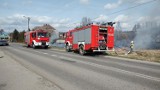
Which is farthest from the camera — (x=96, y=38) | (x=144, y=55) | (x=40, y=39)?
(x=40, y=39)

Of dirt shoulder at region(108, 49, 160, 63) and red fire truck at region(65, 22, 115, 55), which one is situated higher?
red fire truck at region(65, 22, 115, 55)

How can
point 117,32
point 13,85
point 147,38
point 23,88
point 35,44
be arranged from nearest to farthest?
point 23,88 < point 13,85 < point 35,44 < point 147,38 < point 117,32

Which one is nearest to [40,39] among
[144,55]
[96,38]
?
[96,38]

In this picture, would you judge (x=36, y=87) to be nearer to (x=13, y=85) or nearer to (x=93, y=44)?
(x=13, y=85)

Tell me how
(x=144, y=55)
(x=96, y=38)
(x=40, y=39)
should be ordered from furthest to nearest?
1. (x=40, y=39)
2. (x=144, y=55)
3. (x=96, y=38)

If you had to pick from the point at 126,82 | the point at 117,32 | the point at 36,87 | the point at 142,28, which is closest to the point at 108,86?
the point at 126,82

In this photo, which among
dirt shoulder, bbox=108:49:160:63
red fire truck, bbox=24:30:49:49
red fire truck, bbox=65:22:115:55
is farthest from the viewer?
red fire truck, bbox=24:30:49:49

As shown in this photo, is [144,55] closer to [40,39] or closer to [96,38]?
[96,38]

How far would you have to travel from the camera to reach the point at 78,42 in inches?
1093

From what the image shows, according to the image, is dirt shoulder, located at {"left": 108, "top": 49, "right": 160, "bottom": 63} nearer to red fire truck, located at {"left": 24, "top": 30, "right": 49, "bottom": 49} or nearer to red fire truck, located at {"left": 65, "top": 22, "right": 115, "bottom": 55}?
red fire truck, located at {"left": 65, "top": 22, "right": 115, "bottom": 55}

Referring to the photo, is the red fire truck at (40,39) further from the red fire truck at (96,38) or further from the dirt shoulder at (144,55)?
the dirt shoulder at (144,55)

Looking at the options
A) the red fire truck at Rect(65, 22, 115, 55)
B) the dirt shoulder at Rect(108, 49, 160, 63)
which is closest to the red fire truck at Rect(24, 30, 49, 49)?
the red fire truck at Rect(65, 22, 115, 55)

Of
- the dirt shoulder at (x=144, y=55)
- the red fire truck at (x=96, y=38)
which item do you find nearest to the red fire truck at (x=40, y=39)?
the red fire truck at (x=96, y=38)

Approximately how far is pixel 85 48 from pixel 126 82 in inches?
640
